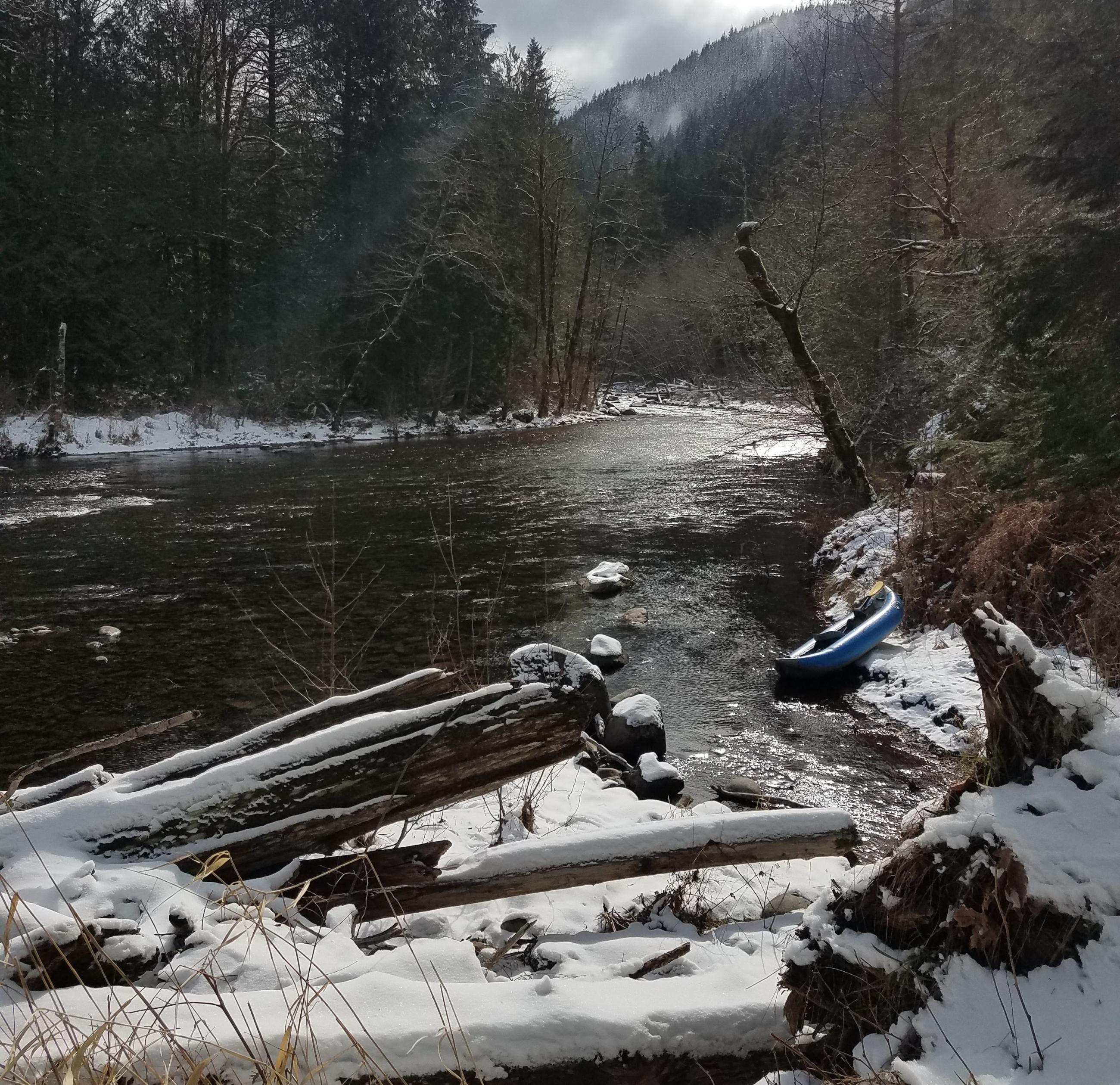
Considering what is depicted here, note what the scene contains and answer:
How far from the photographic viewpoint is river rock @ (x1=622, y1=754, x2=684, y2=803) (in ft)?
17.4

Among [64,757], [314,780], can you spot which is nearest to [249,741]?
[314,780]

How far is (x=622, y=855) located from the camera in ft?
10.1

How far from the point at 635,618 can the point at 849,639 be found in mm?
2414

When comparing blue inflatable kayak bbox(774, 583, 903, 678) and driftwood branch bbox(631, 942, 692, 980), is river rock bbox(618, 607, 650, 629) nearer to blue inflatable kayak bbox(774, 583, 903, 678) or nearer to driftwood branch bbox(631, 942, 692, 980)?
blue inflatable kayak bbox(774, 583, 903, 678)

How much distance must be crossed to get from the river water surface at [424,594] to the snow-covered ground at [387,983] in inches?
93.2

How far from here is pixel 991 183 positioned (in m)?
13.7

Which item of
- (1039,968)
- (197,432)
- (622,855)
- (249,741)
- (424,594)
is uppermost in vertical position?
(197,432)

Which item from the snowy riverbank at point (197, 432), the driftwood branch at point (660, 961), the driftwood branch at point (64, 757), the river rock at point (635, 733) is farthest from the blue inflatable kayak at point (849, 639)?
the snowy riverbank at point (197, 432)

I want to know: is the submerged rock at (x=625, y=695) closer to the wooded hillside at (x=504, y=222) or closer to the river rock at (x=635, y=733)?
the river rock at (x=635, y=733)

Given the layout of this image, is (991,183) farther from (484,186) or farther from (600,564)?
(484,186)

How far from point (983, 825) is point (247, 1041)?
6.22 ft

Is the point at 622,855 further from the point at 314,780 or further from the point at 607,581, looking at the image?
the point at 607,581

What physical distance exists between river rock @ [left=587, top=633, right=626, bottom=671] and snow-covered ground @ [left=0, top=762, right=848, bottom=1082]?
13.9ft

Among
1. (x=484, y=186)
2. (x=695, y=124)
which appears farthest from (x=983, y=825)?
(x=695, y=124)
